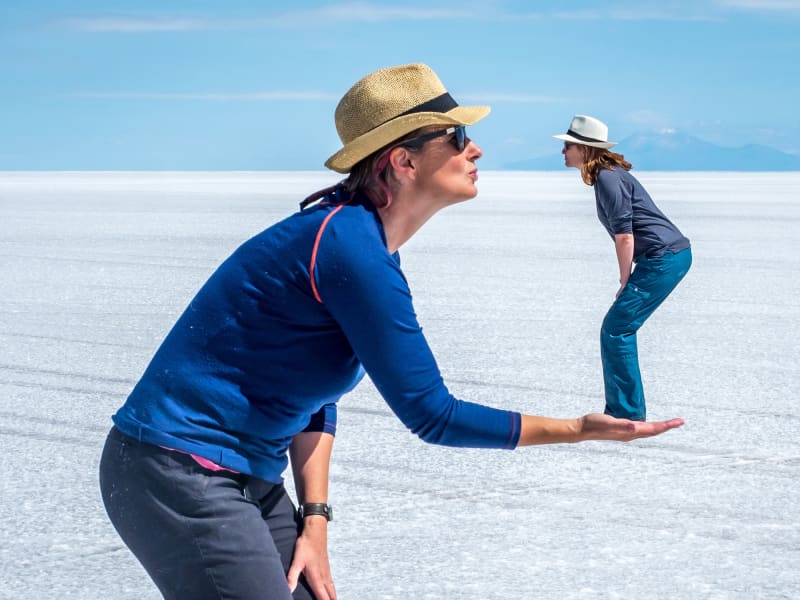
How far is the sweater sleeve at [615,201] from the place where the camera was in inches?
229

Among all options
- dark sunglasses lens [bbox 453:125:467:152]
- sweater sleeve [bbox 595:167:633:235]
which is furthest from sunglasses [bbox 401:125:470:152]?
sweater sleeve [bbox 595:167:633:235]

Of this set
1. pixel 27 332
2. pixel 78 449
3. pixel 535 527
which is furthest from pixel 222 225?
pixel 535 527

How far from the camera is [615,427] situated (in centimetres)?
215

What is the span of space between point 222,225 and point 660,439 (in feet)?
55.1

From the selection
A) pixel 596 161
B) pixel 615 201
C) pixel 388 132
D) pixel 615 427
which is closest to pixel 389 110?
pixel 388 132

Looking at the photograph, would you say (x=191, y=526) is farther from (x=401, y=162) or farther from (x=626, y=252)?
(x=626, y=252)

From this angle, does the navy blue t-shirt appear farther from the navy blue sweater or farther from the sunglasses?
the navy blue sweater

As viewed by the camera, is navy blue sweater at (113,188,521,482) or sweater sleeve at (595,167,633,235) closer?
navy blue sweater at (113,188,521,482)

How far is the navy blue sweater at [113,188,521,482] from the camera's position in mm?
2043

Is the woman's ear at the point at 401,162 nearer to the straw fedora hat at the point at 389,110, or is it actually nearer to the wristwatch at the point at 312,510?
the straw fedora hat at the point at 389,110

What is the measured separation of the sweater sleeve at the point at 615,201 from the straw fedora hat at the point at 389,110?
11.9 feet

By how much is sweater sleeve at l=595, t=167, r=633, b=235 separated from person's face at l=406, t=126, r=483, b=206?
12.0 ft

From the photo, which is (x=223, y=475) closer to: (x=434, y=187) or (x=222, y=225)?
(x=434, y=187)

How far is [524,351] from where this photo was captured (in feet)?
25.1
